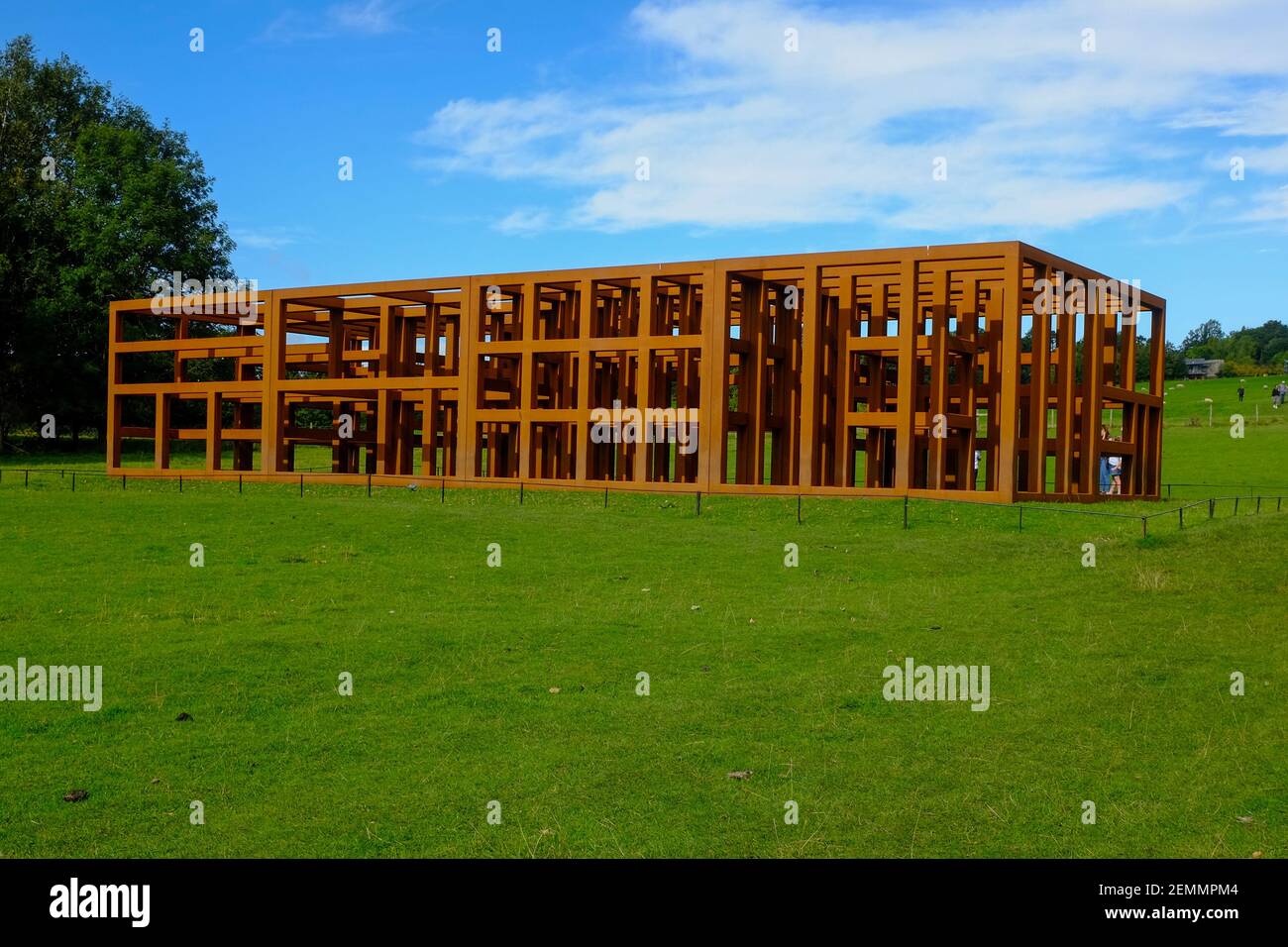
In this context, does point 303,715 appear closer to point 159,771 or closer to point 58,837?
point 159,771

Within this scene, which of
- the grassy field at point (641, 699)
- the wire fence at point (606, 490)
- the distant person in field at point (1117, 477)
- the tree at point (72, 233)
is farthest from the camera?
the tree at point (72, 233)

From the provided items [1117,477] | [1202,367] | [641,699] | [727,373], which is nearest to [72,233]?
[727,373]

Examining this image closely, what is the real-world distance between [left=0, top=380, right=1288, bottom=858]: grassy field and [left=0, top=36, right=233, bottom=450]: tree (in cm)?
5029

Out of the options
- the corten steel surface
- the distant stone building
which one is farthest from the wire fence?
the distant stone building

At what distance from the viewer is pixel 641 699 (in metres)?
14.3

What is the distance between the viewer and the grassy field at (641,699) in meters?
10.3

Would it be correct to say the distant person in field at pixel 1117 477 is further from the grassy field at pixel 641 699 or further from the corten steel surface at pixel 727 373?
the grassy field at pixel 641 699

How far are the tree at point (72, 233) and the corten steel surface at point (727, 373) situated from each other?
13.1m

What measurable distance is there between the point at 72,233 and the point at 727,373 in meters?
50.1

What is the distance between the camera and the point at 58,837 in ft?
32.3

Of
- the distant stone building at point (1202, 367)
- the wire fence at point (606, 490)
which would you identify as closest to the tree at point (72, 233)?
the wire fence at point (606, 490)
